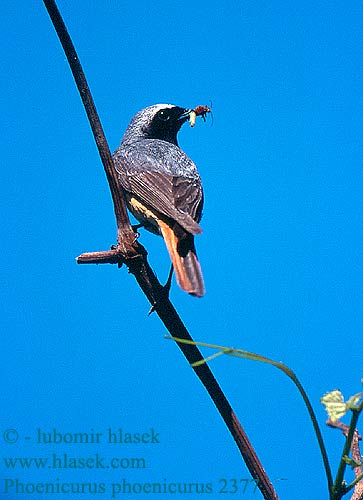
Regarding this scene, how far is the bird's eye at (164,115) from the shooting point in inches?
106

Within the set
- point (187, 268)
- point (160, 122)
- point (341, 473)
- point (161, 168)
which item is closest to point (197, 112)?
point (160, 122)

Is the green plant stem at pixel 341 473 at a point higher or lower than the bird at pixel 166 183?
lower

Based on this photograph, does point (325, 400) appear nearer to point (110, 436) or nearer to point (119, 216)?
point (119, 216)

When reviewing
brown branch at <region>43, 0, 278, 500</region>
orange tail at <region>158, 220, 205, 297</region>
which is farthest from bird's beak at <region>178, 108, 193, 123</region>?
brown branch at <region>43, 0, 278, 500</region>

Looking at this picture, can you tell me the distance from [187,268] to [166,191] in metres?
0.63

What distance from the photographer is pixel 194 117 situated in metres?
2.60

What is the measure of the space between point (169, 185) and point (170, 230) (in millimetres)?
288

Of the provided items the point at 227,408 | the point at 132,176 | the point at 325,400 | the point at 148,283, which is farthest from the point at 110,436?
the point at 325,400

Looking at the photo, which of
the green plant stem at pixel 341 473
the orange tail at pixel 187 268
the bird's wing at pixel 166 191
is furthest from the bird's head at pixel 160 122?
the green plant stem at pixel 341 473

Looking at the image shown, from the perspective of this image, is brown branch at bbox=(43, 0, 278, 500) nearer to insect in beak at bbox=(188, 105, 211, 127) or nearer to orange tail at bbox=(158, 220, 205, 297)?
orange tail at bbox=(158, 220, 205, 297)

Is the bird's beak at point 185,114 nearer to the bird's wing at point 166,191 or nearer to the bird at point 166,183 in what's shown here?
the bird at point 166,183

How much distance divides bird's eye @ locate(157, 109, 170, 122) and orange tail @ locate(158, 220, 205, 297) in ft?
3.35

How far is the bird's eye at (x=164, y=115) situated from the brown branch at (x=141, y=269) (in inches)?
52.7

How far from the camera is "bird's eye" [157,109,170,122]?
2684mm
